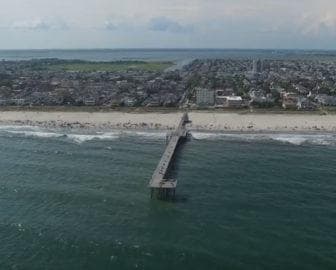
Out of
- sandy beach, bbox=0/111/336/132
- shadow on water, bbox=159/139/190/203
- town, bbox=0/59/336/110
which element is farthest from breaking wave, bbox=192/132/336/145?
town, bbox=0/59/336/110

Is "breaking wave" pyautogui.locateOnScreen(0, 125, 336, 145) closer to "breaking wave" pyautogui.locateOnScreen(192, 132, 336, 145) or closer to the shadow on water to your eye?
"breaking wave" pyautogui.locateOnScreen(192, 132, 336, 145)

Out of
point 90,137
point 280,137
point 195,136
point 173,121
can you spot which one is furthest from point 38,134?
point 280,137

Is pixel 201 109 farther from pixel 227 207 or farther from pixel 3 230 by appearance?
pixel 3 230

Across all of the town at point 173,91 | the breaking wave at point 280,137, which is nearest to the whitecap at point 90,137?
the breaking wave at point 280,137

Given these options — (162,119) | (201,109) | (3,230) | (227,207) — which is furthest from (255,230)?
(201,109)

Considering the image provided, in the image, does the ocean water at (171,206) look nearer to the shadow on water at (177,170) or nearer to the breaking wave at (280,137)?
the shadow on water at (177,170)

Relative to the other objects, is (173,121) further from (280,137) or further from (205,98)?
(280,137)

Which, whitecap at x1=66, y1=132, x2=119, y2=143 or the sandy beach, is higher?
the sandy beach
